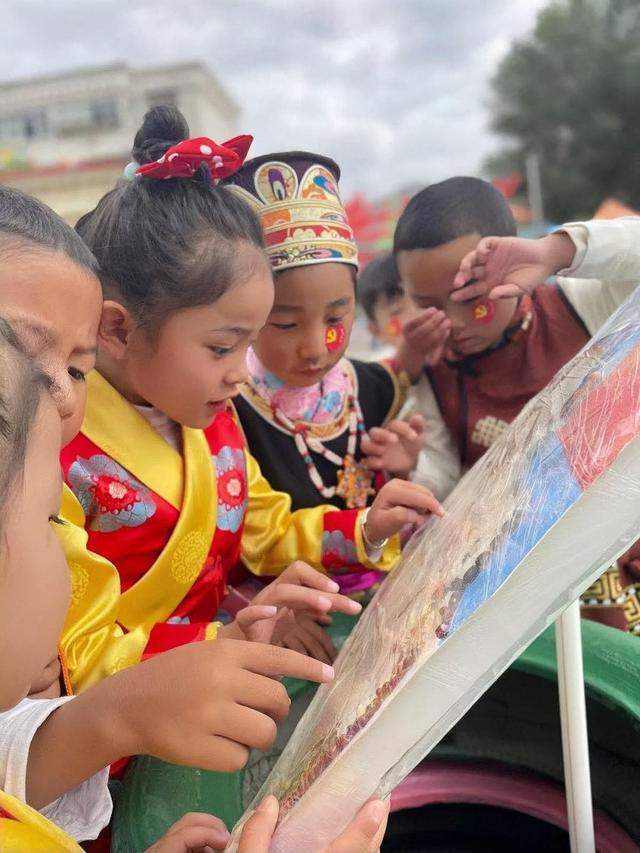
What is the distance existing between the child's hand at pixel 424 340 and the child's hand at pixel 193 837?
0.88 m

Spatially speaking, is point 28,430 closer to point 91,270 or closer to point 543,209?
point 91,270

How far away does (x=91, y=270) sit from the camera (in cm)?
81

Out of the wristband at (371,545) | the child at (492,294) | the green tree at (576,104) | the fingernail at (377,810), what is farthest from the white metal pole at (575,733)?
the green tree at (576,104)

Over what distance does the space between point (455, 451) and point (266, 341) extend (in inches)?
18.6

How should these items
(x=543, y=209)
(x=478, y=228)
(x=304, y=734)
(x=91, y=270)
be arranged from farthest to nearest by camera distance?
1. (x=543, y=209)
2. (x=478, y=228)
3. (x=91, y=270)
4. (x=304, y=734)

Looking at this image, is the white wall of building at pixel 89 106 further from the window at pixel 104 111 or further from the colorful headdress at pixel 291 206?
the colorful headdress at pixel 291 206

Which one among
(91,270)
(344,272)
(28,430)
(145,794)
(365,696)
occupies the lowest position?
(145,794)

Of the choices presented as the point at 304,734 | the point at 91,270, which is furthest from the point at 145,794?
the point at 91,270

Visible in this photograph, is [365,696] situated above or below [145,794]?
above

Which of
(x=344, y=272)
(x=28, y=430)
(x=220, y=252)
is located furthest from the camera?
(x=344, y=272)

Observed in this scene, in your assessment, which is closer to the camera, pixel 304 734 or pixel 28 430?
pixel 28 430

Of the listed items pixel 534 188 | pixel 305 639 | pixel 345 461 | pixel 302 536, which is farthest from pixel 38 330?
pixel 534 188

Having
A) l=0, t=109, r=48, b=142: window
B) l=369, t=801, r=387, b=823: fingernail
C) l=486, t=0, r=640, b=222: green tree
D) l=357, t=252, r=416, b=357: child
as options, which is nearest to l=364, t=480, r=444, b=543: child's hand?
l=369, t=801, r=387, b=823: fingernail

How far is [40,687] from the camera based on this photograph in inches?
30.2
